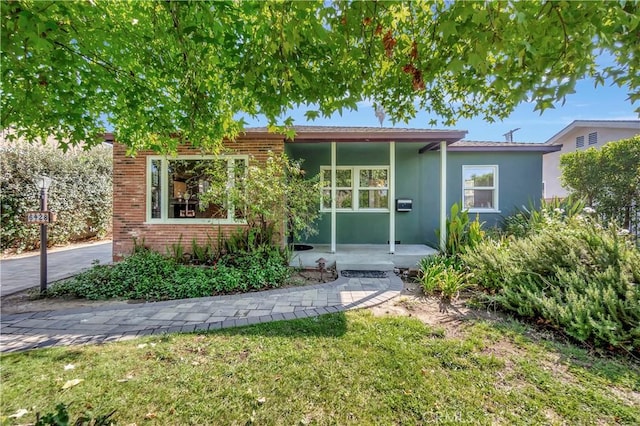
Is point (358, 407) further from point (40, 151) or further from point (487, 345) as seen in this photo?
point (40, 151)

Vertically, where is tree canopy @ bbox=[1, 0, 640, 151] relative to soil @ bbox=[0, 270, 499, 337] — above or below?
above

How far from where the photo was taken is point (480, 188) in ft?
30.5

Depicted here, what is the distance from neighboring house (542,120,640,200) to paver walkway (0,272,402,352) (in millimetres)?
11573

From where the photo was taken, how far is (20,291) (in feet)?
16.6

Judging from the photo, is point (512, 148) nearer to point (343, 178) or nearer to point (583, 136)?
point (343, 178)

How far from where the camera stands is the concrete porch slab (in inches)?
248

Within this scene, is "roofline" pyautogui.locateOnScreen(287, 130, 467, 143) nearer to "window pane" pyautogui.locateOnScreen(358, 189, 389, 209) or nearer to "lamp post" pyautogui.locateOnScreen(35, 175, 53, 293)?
"window pane" pyautogui.locateOnScreen(358, 189, 389, 209)

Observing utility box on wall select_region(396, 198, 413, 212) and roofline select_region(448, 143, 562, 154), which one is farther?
roofline select_region(448, 143, 562, 154)

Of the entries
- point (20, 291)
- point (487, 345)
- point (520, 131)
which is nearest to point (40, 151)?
point (20, 291)

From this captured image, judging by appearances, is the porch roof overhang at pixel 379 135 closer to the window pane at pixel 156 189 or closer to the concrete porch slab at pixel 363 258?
the window pane at pixel 156 189

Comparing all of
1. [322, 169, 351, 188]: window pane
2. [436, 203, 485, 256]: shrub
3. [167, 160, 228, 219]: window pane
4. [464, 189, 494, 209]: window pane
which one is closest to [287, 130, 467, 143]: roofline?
[436, 203, 485, 256]: shrub

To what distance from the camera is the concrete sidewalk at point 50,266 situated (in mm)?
5543

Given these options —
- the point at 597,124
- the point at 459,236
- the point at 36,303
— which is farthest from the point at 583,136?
the point at 36,303

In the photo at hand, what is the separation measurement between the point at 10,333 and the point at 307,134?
231 inches
